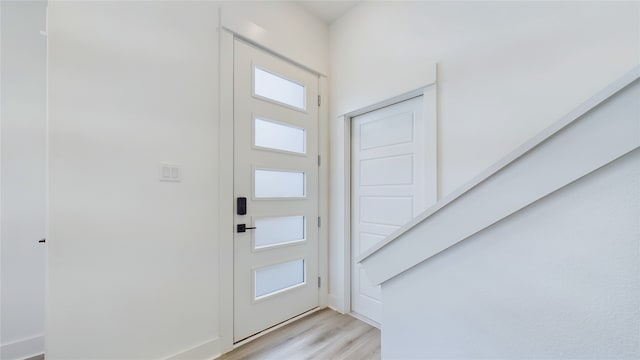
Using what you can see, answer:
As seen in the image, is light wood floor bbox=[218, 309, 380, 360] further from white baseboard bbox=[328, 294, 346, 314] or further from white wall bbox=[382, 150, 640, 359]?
white wall bbox=[382, 150, 640, 359]

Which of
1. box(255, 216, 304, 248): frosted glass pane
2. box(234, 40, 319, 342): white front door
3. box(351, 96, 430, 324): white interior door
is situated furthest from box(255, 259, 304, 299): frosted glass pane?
box(351, 96, 430, 324): white interior door

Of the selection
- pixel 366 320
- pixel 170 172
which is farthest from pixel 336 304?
pixel 170 172

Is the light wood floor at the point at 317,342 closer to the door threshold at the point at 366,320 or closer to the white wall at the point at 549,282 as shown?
the door threshold at the point at 366,320

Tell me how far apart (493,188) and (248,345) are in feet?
7.02

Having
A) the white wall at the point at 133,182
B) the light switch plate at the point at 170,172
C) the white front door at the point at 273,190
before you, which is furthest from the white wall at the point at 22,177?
the white front door at the point at 273,190

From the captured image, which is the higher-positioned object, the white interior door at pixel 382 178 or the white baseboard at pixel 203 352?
the white interior door at pixel 382 178

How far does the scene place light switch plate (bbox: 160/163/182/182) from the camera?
5.48ft

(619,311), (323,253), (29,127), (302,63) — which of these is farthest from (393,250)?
(29,127)

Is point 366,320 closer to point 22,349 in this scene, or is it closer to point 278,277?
point 278,277

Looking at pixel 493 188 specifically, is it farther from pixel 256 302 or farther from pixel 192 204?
pixel 256 302

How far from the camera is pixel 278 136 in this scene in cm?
238

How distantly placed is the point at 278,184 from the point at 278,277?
2.86 feet

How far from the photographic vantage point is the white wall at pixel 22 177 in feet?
5.56

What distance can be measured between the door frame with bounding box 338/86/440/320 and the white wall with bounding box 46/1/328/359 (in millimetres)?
1216
